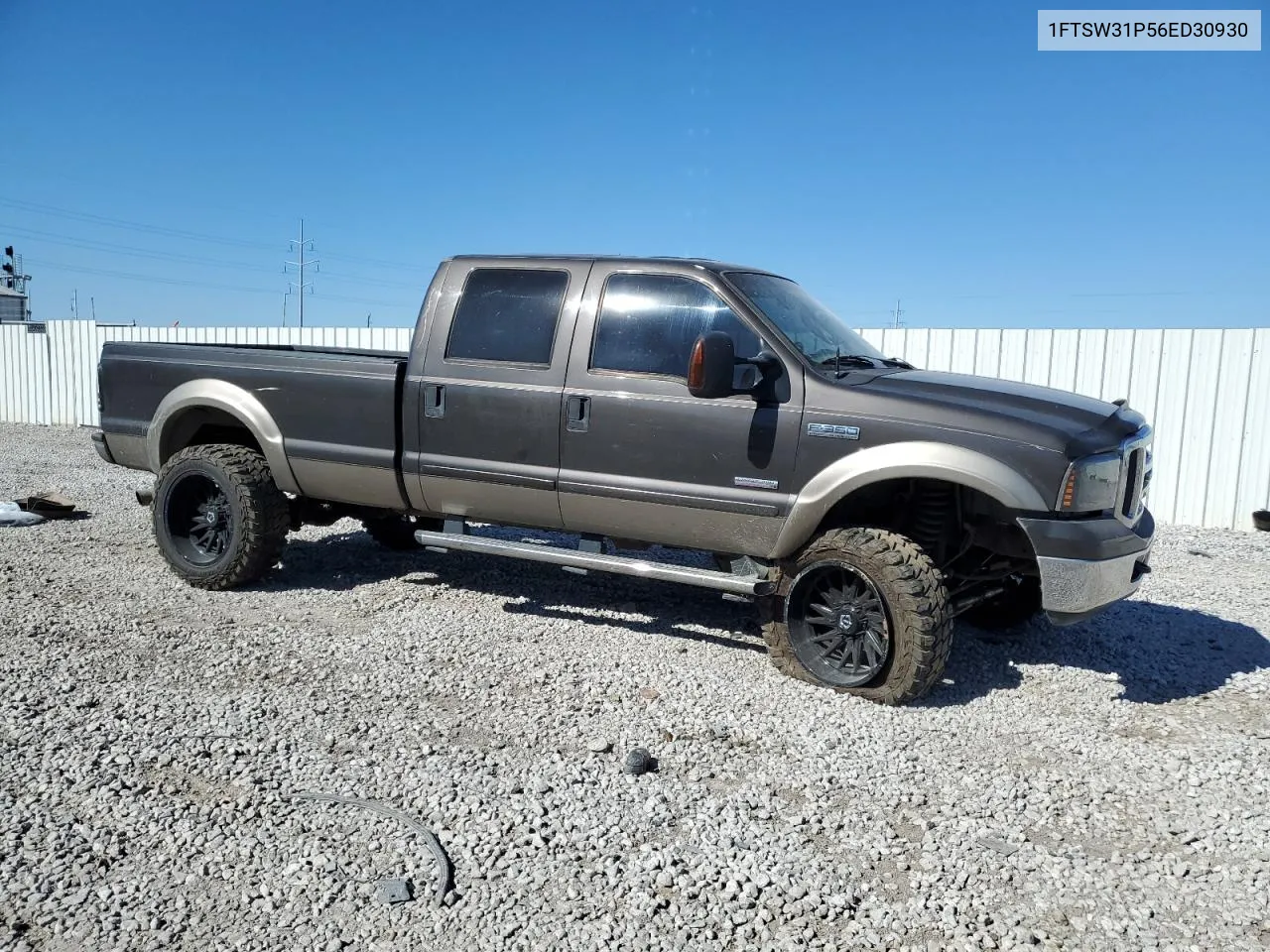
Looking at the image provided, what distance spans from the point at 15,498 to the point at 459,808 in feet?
25.9

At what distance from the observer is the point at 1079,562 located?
163 inches

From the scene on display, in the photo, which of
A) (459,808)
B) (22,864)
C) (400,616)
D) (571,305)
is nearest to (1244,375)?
(571,305)

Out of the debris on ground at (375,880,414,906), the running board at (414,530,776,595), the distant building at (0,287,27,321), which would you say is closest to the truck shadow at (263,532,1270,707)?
the running board at (414,530,776,595)

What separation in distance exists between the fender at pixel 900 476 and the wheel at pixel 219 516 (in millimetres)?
3324

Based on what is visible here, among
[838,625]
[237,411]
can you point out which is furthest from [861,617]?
[237,411]

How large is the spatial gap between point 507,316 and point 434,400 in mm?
650

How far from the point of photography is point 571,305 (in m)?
5.20

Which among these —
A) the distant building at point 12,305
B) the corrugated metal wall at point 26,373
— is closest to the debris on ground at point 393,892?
the corrugated metal wall at point 26,373

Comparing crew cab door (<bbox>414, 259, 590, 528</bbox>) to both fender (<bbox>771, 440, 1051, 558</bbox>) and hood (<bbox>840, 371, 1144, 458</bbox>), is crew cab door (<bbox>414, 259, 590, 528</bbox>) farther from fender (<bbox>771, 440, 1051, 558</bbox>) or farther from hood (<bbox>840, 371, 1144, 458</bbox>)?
hood (<bbox>840, 371, 1144, 458</bbox>)

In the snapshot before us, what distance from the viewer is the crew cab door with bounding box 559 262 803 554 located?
4676 millimetres

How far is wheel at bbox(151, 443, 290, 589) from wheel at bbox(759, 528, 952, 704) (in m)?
3.25

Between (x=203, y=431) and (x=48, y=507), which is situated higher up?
(x=203, y=431)

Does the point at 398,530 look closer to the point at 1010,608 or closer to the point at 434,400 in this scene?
the point at 434,400

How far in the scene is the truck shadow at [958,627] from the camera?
5.06 meters
